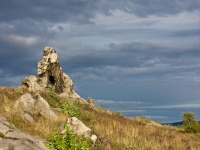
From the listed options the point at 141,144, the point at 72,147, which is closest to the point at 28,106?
the point at 141,144

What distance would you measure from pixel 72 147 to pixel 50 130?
539 centimetres

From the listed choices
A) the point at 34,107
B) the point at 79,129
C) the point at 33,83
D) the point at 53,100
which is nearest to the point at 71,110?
the point at 34,107

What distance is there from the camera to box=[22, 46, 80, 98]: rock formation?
1453 inches

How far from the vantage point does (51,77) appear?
3881cm

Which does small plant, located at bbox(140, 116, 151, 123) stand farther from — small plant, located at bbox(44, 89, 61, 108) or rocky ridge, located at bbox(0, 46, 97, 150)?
small plant, located at bbox(44, 89, 61, 108)

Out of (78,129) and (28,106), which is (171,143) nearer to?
(78,129)

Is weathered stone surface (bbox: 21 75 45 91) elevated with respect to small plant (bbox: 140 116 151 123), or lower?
elevated

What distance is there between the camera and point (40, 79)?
122ft

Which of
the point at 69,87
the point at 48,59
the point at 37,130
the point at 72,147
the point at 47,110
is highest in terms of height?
the point at 48,59

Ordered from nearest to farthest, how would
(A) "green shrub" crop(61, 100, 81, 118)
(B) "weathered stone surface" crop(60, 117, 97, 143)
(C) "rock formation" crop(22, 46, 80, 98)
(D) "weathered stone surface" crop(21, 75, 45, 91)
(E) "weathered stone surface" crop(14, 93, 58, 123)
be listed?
(B) "weathered stone surface" crop(60, 117, 97, 143), (E) "weathered stone surface" crop(14, 93, 58, 123), (A) "green shrub" crop(61, 100, 81, 118), (D) "weathered stone surface" crop(21, 75, 45, 91), (C) "rock formation" crop(22, 46, 80, 98)

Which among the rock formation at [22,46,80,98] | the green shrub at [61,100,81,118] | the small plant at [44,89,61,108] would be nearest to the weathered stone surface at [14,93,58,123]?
the green shrub at [61,100,81,118]

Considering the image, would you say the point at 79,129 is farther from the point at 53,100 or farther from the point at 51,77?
the point at 51,77

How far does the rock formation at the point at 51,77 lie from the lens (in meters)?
36.9

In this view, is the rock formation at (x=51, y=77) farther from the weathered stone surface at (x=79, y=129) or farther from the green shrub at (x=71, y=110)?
the weathered stone surface at (x=79, y=129)
